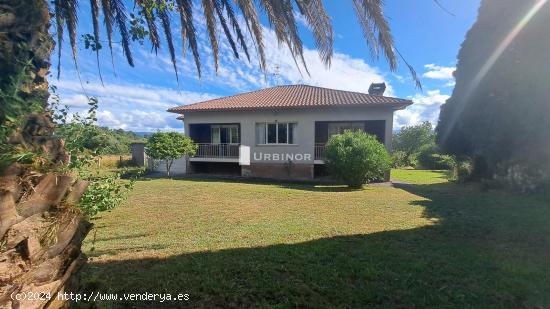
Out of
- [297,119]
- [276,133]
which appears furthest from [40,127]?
[276,133]

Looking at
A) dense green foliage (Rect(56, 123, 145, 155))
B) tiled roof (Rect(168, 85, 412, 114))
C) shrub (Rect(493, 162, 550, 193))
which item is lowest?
shrub (Rect(493, 162, 550, 193))

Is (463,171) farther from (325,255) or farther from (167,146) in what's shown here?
(167,146)

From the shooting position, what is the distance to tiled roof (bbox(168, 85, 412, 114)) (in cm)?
1543

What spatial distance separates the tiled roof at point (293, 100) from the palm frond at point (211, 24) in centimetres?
1265

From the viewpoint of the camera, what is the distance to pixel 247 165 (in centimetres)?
1723

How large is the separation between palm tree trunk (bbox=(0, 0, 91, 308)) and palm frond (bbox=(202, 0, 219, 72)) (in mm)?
1437

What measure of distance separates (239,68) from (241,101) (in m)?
15.2

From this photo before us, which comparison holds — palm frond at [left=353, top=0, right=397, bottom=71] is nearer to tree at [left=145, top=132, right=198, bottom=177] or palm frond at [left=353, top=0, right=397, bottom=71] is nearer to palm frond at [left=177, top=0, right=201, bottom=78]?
palm frond at [left=177, top=0, right=201, bottom=78]

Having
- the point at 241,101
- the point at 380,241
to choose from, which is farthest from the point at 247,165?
the point at 380,241

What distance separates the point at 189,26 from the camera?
124 inches

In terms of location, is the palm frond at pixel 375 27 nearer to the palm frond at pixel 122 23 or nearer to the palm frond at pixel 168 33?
the palm frond at pixel 168 33

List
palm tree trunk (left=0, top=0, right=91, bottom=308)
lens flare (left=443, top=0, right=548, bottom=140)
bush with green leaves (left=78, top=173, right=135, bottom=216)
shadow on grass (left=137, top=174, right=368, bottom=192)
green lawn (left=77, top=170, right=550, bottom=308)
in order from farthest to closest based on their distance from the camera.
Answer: shadow on grass (left=137, top=174, right=368, bottom=192)
lens flare (left=443, top=0, right=548, bottom=140)
green lawn (left=77, top=170, right=550, bottom=308)
bush with green leaves (left=78, top=173, right=135, bottom=216)
palm tree trunk (left=0, top=0, right=91, bottom=308)

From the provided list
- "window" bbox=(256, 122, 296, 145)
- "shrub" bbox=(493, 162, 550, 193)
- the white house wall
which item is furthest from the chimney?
"shrub" bbox=(493, 162, 550, 193)

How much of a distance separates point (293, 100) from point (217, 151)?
17.9 feet
